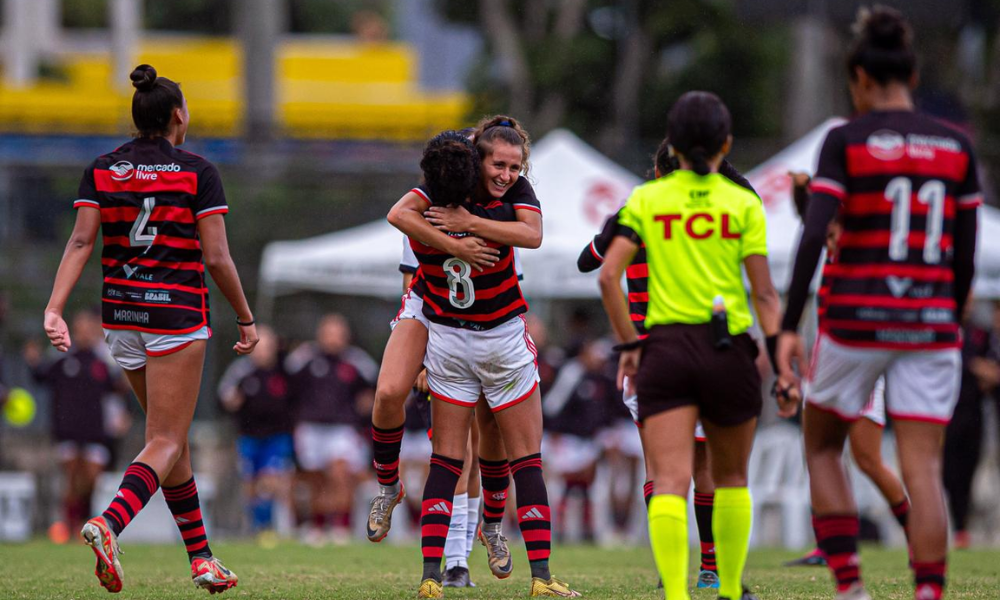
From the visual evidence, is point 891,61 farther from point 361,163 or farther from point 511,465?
point 361,163

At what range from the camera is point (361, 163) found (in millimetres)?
26484

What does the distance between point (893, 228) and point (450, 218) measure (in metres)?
2.20

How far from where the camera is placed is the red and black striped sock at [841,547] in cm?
509

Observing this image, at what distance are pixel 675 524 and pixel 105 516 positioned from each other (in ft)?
8.34

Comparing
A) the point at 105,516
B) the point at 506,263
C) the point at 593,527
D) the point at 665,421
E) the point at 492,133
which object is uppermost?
the point at 492,133

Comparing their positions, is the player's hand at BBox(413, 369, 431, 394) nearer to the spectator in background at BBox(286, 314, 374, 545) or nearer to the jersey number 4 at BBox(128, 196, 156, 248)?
the jersey number 4 at BBox(128, 196, 156, 248)

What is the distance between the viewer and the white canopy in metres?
13.3

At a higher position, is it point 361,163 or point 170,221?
point 361,163

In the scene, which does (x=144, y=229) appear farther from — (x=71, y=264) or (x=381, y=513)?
(x=381, y=513)

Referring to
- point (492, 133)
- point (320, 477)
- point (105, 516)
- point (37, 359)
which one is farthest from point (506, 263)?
point (37, 359)

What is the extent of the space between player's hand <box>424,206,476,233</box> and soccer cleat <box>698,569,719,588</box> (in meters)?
2.18

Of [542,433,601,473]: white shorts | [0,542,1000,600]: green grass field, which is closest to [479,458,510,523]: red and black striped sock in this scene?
[0,542,1000,600]: green grass field

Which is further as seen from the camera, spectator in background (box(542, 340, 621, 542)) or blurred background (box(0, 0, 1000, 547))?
spectator in background (box(542, 340, 621, 542))

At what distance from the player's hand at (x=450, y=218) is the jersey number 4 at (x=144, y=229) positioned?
1239mm
